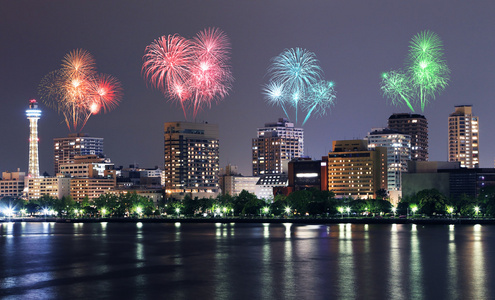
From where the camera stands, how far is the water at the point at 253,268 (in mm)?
64438

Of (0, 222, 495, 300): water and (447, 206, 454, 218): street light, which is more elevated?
(447, 206, 454, 218): street light

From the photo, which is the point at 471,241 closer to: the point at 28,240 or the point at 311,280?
the point at 311,280

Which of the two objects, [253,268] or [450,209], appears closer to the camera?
[253,268]

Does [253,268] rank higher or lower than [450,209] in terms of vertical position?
lower

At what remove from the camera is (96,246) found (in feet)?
377

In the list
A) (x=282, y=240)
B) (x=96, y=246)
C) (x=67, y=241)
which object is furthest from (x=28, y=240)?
(x=282, y=240)

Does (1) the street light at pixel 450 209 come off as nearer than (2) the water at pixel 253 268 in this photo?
No

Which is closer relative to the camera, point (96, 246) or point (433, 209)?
point (96, 246)

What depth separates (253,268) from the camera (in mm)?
82375

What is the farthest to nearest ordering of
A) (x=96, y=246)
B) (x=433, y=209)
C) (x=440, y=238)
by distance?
(x=433, y=209)
(x=440, y=238)
(x=96, y=246)

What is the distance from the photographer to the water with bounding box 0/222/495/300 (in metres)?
64.4

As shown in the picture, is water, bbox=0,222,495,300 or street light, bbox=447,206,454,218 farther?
street light, bbox=447,206,454,218

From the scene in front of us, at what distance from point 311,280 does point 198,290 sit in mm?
12409

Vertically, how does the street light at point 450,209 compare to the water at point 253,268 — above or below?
above
